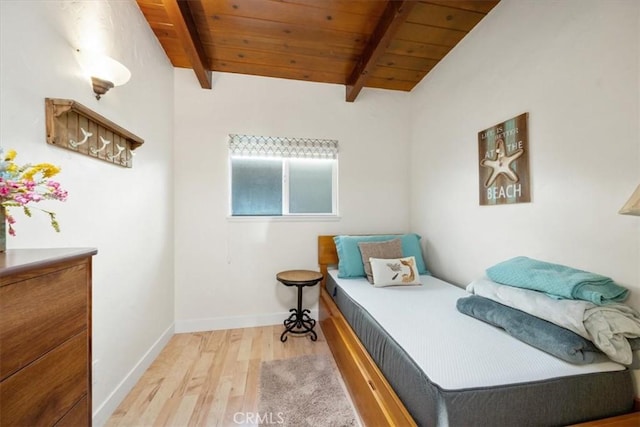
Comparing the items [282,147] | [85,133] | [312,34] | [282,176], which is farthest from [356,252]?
[85,133]

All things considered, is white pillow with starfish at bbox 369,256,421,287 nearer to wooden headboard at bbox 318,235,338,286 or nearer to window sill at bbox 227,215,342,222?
wooden headboard at bbox 318,235,338,286

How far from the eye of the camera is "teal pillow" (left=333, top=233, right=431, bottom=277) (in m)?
2.44

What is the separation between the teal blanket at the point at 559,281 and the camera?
3.90 ft

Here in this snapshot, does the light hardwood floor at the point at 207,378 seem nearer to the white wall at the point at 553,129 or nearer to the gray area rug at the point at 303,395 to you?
the gray area rug at the point at 303,395

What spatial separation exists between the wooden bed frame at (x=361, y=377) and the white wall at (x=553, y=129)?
119 centimetres

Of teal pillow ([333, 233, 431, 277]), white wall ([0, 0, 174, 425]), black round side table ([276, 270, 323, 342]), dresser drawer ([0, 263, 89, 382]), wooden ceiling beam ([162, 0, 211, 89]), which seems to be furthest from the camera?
teal pillow ([333, 233, 431, 277])

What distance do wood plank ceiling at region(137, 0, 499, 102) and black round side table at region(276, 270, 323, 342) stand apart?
6.48ft

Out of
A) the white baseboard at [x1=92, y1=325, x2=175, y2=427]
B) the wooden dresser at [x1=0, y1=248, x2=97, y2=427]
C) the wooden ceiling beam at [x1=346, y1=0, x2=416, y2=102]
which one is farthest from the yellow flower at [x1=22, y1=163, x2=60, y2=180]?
the wooden ceiling beam at [x1=346, y1=0, x2=416, y2=102]

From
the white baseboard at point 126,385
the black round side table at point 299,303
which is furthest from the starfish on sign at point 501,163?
the white baseboard at point 126,385

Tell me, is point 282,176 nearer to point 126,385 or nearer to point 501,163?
point 501,163

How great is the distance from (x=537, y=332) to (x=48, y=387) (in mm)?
1798

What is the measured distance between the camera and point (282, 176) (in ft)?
9.29

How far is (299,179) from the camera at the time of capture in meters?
2.89

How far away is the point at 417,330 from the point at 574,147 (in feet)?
4.40
